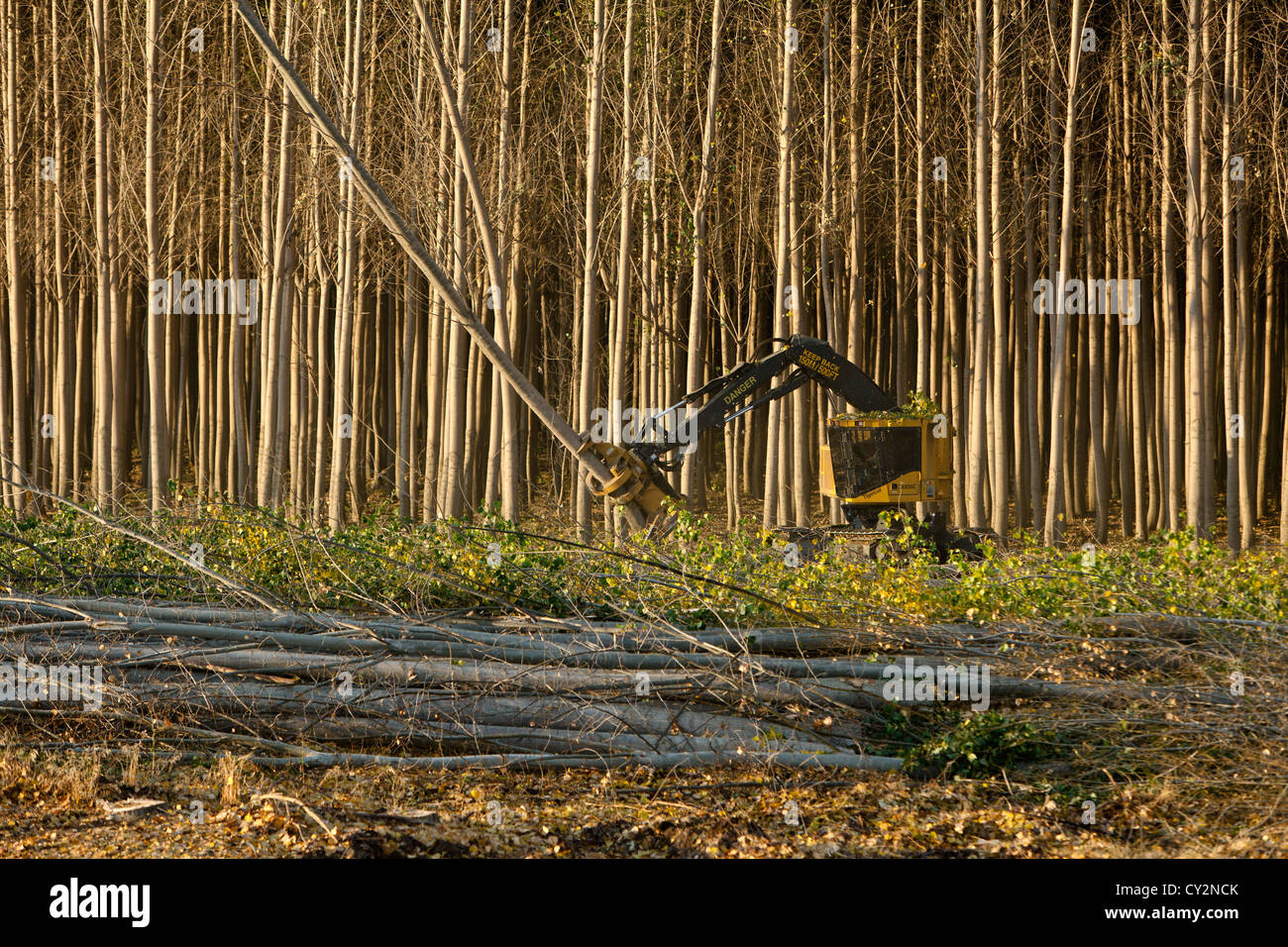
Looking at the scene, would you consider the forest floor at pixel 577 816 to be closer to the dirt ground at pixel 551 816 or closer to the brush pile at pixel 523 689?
the dirt ground at pixel 551 816

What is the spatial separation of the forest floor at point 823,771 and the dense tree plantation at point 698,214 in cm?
459

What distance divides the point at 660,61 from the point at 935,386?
658 centimetres

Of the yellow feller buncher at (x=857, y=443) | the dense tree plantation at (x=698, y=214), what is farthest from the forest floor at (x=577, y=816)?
the dense tree plantation at (x=698, y=214)

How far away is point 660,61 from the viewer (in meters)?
14.0

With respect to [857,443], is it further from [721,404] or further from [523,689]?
[523,689]

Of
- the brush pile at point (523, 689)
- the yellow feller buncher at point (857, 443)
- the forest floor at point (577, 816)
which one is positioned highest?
the yellow feller buncher at point (857, 443)

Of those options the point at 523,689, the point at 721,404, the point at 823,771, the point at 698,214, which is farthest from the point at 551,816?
the point at 698,214

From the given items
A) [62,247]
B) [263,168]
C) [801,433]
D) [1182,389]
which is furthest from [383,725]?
[62,247]

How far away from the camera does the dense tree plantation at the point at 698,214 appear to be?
12594mm

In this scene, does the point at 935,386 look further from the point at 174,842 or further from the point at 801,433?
the point at 174,842

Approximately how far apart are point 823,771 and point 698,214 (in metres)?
9.11

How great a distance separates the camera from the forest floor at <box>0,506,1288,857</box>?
4.43 m

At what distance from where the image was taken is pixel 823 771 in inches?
198

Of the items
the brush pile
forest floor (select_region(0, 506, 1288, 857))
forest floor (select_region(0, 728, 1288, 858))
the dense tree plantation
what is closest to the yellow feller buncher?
the dense tree plantation
